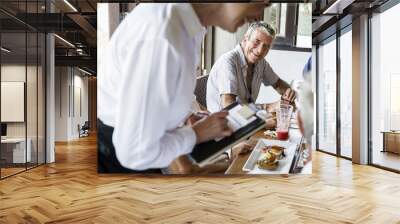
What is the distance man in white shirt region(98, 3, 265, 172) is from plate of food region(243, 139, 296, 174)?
120 centimetres

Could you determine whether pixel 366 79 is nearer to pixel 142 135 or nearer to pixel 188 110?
pixel 188 110

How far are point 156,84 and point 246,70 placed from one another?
1.82 metres

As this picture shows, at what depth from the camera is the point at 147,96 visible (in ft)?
9.90

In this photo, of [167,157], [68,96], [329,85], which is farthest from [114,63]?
[68,96]

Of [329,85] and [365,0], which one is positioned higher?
[365,0]

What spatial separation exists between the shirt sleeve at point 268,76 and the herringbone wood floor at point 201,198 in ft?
4.41

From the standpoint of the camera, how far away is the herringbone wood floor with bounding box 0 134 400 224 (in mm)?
3760

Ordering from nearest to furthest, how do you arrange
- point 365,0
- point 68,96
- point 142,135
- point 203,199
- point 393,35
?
point 142,135 → point 203,199 → point 365,0 → point 393,35 → point 68,96

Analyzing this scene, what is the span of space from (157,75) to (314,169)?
4.52 metres

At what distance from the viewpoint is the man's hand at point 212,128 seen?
11.3 ft

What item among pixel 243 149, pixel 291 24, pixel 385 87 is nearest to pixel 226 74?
pixel 243 149

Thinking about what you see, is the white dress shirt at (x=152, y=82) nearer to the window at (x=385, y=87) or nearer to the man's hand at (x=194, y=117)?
the man's hand at (x=194, y=117)

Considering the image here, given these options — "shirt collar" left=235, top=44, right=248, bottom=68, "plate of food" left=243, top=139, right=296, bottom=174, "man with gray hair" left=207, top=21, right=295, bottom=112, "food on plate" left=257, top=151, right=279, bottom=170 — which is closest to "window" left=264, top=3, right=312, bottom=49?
"man with gray hair" left=207, top=21, right=295, bottom=112

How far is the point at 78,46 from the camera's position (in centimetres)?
1084
